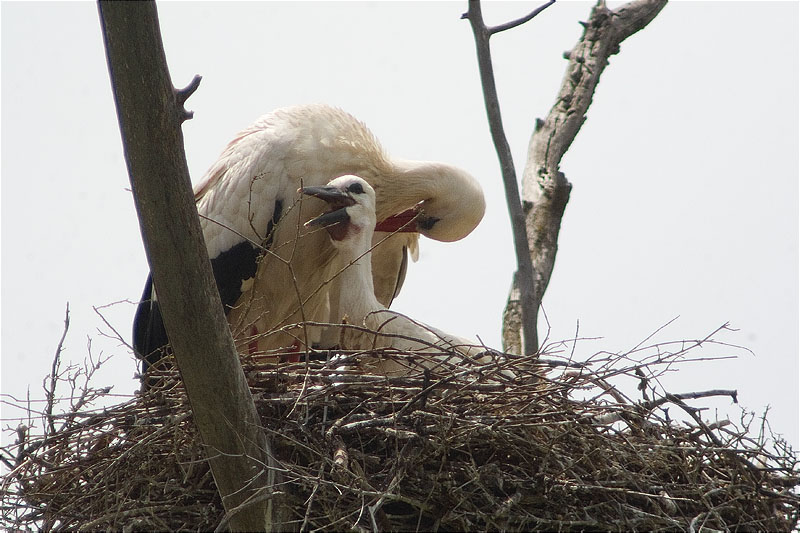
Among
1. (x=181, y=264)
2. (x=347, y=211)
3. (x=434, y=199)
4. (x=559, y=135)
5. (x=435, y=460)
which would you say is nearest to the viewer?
(x=181, y=264)

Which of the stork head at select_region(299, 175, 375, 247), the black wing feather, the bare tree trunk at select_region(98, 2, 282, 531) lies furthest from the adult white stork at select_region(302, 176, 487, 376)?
the bare tree trunk at select_region(98, 2, 282, 531)

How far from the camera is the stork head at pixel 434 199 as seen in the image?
4957 mm

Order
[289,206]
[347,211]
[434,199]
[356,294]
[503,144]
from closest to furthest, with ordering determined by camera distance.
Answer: [356,294]
[347,211]
[289,206]
[503,144]
[434,199]

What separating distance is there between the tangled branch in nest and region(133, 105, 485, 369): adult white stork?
1.00m

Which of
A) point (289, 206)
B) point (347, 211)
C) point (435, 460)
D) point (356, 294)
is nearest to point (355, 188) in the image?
point (347, 211)

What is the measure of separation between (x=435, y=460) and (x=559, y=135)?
2765 millimetres

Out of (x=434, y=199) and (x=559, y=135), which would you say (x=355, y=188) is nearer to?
(x=434, y=199)

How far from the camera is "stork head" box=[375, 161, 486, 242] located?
4.96 metres

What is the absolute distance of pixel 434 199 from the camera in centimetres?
504

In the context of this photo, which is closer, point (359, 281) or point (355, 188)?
point (359, 281)

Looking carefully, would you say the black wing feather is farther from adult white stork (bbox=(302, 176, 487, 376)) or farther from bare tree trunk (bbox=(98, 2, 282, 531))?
bare tree trunk (bbox=(98, 2, 282, 531))

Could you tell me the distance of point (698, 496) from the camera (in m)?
3.48

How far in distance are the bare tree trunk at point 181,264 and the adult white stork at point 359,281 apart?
1.02m

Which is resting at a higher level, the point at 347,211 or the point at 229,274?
the point at 347,211
